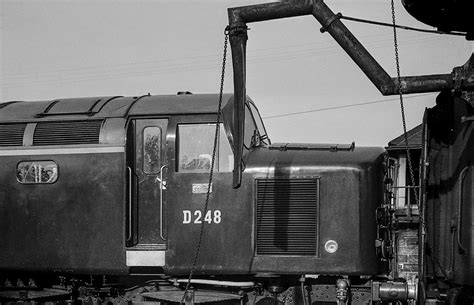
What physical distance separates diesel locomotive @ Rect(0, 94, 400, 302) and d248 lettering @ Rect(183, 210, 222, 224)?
0.01 meters

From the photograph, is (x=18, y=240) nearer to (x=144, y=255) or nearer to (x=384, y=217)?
(x=144, y=255)

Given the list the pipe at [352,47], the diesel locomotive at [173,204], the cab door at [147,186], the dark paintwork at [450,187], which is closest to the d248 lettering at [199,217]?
the diesel locomotive at [173,204]

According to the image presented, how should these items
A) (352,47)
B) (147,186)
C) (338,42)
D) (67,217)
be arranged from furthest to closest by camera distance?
(67,217) < (147,186) < (338,42) < (352,47)

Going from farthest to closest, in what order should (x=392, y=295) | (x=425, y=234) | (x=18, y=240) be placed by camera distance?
1. (x=18, y=240)
2. (x=392, y=295)
3. (x=425, y=234)

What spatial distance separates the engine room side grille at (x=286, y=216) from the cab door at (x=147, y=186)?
126 cm

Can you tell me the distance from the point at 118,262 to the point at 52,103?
2.58 metres

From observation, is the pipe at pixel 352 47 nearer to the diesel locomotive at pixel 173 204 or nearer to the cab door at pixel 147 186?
the diesel locomotive at pixel 173 204

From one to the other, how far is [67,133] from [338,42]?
4168mm

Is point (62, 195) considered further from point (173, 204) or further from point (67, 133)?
point (173, 204)

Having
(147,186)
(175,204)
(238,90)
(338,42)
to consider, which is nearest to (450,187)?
(338,42)

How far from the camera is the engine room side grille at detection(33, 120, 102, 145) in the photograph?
9523 millimetres

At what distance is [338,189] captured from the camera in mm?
8812

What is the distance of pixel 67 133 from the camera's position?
9.63 m

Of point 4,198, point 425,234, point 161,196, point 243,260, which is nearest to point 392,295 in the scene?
point 425,234
